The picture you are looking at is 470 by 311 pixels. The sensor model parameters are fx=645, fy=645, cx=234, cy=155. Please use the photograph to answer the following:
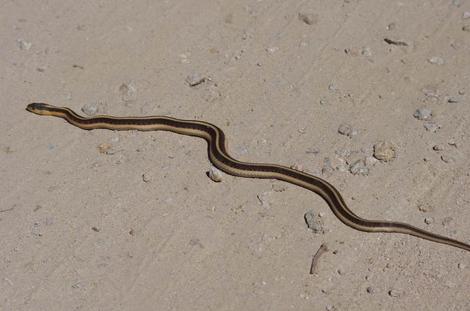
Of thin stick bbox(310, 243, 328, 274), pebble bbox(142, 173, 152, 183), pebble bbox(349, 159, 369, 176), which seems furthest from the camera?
pebble bbox(142, 173, 152, 183)

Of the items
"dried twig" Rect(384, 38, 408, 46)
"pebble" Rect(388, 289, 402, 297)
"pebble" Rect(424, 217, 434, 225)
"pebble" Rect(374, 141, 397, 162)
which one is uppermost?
"dried twig" Rect(384, 38, 408, 46)

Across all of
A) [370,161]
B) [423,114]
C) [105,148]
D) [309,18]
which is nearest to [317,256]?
[370,161]

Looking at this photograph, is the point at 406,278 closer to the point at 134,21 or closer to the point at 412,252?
the point at 412,252

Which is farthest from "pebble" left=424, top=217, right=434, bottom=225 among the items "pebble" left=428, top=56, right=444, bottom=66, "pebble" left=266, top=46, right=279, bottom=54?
"pebble" left=266, top=46, right=279, bottom=54

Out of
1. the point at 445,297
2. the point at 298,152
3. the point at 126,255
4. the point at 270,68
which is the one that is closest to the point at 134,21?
the point at 270,68

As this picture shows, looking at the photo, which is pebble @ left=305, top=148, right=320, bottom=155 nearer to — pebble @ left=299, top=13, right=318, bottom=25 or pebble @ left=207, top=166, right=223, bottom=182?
pebble @ left=207, top=166, right=223, bottom=182

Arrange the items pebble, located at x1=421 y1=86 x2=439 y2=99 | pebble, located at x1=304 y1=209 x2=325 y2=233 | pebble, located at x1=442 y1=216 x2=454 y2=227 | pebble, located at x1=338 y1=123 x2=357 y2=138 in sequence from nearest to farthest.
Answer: pebble, located at x1=442 y1=216 x2=454 y2=227 < pebble, located at x1=304 y1=209 x2=325 y2=233 < pebble, located at x1=338 y1=123 x2=357 y2=138 < pebble, located at x1=421 y1=86 x2=439 y2=99

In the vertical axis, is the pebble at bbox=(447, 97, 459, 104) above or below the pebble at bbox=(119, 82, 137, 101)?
above
